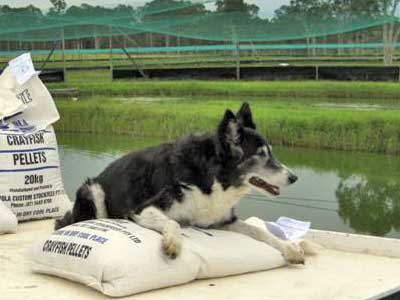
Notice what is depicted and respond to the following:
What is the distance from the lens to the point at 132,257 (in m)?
3.38

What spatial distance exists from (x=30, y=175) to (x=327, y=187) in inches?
196

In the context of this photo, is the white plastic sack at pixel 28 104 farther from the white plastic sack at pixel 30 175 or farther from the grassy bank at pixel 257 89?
the grassy bank at pixel 257 89

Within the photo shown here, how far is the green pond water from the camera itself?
25.9 ft

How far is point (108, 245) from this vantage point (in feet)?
11.2

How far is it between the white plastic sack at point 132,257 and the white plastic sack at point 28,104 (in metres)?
1.67

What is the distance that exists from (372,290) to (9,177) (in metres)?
2.49

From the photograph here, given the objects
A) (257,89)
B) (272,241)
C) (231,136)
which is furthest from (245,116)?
(257,89)

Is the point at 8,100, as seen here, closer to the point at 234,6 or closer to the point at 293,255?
the point at 293,255

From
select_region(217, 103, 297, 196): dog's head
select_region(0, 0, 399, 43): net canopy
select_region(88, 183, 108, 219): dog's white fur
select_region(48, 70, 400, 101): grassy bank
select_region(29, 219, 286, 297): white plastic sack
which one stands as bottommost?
select_region(48, 70, 400, 101): grassy bank

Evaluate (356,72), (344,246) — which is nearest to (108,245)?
(344,246)

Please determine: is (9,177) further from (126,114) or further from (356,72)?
(356,72)

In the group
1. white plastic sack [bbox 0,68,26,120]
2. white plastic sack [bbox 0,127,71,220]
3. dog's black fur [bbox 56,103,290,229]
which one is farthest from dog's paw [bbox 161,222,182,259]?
white plastic sack [bbox 0,68,26,120]

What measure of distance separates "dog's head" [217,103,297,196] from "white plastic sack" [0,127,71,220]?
1802 mm

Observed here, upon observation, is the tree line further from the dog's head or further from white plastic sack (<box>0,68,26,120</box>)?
the dog's head
